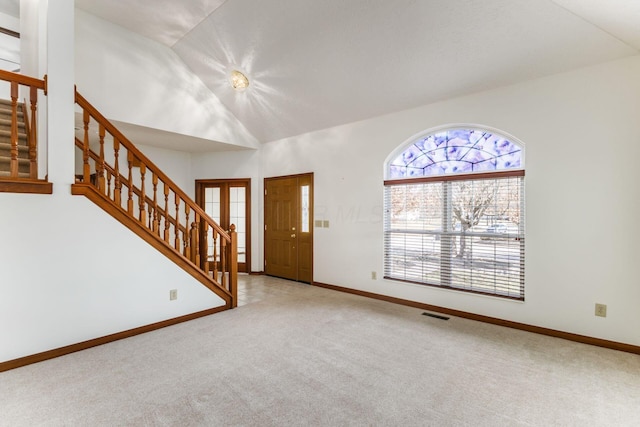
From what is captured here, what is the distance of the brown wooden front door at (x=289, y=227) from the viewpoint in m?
5.75

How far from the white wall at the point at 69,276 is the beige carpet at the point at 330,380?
25cm

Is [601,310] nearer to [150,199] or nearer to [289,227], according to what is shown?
[289,227]

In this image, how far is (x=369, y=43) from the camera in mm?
3576

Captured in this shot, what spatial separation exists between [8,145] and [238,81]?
9.58 feet

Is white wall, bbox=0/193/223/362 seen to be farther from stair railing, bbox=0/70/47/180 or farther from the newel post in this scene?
the newel post

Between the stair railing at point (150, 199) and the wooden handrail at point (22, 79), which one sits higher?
the wooden handrail at point (22, 79)

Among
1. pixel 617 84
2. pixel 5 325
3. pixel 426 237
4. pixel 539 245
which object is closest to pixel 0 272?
pixel 5 325

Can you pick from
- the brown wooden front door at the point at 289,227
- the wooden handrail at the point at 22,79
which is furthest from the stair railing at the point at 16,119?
the brown wooden front door at the point at 289,227

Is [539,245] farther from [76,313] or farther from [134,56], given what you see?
[134,56]

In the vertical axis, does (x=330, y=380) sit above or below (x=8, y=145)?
below

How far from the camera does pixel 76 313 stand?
2.96 m

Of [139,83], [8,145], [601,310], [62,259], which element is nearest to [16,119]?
[62,259]

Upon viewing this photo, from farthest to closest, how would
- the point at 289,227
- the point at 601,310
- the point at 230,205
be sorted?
the point at 230,205 → the point at 289,227 → the point at 601,310

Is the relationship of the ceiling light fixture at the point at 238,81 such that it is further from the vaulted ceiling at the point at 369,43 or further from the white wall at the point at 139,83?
the white wall at the point at 139,83
